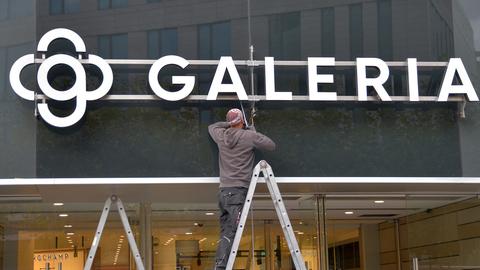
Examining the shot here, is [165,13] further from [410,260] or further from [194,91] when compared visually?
[410,260]

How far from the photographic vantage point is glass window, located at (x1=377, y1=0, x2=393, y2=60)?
29.5 ft

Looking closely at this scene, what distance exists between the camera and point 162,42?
877cm

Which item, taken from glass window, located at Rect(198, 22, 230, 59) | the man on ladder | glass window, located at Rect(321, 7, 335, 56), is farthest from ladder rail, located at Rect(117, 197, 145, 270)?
glass window, located at Rect(321, 7, 335, 56)

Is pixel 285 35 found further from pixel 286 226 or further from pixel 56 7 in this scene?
pixel 56 7

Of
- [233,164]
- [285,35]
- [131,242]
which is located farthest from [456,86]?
[131,242]

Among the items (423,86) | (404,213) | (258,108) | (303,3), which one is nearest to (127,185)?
(258,108)

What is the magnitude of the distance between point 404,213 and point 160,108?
4.63m

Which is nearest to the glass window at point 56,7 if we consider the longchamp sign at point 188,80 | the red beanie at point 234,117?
the longchamp sign at point 188,80

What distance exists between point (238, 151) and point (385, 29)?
91.6 inches

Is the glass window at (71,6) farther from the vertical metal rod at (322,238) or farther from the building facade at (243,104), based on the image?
the vertical metal rod at (322,238)

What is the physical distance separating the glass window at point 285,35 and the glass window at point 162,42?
3.55 ft

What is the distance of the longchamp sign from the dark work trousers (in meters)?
1.06

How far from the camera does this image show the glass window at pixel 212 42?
8773 millimetres

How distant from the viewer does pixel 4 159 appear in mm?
8438
